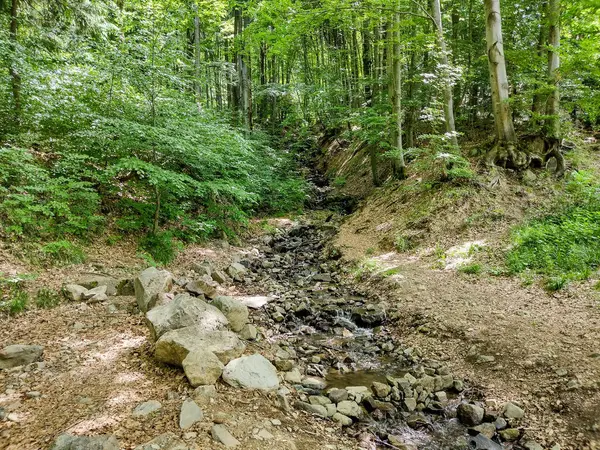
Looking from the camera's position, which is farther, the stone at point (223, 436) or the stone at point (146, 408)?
the stone at point (146, 408)

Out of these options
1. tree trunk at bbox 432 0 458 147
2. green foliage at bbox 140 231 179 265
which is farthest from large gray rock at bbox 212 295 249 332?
tree trunk at bbox 432 0 458 147

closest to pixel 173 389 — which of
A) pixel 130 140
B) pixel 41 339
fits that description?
pixel 41 339

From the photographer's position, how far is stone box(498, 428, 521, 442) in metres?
3.73

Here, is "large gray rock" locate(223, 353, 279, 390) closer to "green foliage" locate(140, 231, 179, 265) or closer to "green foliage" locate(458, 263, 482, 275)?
"green foliage" locate(140, 231, 179, 265)

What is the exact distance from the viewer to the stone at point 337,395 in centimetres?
434

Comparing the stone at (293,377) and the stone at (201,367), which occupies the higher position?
the stone at (201,367)

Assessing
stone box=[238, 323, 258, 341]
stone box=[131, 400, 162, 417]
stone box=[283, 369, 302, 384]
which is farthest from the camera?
stone box=[238, 323, 258, 341]

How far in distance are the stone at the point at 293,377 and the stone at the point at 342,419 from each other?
2.63 feet

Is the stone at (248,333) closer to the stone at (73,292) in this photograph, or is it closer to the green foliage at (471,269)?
the stone at (73,292)

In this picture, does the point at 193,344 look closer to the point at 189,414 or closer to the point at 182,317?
the point at 182,317

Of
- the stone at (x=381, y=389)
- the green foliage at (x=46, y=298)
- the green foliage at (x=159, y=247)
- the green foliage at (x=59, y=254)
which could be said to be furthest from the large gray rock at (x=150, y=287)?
the stone at (x=381, y=389)

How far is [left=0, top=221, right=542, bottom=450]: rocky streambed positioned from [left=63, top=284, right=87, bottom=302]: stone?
0.05 feet

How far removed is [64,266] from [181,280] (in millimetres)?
2103

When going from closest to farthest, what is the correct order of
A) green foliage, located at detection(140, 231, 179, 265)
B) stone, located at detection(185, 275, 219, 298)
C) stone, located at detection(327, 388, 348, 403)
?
stone, located at detection(327, 388, 348, 403), stone, located at detection(185, 275, 219, 298), green foliage, located at detection(140, 231, 179, 265)
